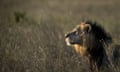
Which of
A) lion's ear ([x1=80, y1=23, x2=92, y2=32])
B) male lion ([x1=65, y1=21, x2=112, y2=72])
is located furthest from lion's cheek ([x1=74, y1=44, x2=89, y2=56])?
lion's ear ([x1=80, y1=23, x2=92, y2=32])

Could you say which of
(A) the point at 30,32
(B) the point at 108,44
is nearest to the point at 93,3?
(A) the point at 30,32

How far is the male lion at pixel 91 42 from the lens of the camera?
28.7 ft

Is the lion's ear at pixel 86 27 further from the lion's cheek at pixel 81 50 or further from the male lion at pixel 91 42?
the lion's cheek at pixel 81 50

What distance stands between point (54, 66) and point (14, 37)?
1675 mm

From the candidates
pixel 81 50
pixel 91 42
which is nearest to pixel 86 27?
pixel 91 42

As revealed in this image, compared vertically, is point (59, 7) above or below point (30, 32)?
below

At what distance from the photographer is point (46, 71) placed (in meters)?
8.29

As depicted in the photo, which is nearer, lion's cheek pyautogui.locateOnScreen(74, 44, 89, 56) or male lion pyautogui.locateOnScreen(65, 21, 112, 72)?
male lion pyautogui.locateOnScreen(65, 21, 112, 72)

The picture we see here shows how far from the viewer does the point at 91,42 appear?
29.0 feet

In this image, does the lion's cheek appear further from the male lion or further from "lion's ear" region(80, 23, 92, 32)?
"lion's ear" region(80, 23, 92, 32)

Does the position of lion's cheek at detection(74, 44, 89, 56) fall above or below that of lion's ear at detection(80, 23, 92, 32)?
below

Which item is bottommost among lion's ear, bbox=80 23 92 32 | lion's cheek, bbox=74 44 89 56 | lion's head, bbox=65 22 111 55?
lion's cheek, bbox=74 44 89 56

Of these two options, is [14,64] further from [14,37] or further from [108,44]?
[108,44]

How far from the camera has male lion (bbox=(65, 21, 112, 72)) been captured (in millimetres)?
8742
